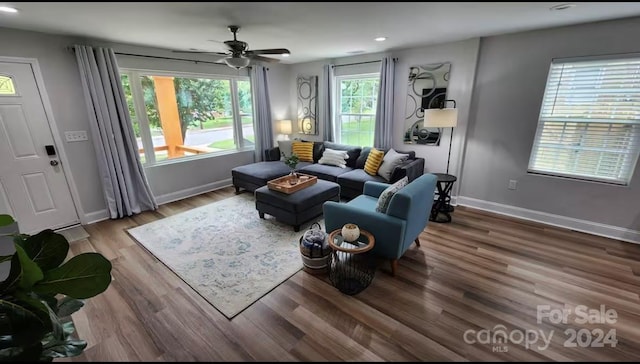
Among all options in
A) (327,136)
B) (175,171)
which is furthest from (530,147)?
(175,171)

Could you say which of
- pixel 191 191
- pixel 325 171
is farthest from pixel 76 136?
pixel 325 171

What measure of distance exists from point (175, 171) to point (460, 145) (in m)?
4.52

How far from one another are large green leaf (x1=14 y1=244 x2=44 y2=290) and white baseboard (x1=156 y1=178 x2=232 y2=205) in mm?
3236

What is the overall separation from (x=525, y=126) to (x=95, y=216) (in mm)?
5859

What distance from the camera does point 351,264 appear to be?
255 centimetres

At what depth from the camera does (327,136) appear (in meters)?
5.20

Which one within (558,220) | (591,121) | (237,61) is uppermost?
(237,61)

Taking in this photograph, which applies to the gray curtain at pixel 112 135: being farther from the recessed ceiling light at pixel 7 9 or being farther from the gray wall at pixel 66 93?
the recessed ceiling light at pixel 7 9

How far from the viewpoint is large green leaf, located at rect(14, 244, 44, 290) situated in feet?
3.51

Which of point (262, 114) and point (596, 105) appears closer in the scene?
point (596, 105)

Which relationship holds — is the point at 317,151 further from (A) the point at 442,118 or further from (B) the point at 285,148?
(A) the point at 442,118

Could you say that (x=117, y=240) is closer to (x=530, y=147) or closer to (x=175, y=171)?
(x=175, y=171)

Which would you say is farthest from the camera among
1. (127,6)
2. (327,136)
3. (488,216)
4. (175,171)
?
(327,136)

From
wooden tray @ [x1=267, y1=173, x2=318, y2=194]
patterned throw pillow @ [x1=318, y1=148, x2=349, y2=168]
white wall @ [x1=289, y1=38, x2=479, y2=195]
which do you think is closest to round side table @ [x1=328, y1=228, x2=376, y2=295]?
wooden tray @ [x1=267, y1=173, x2=318, y2=194]
